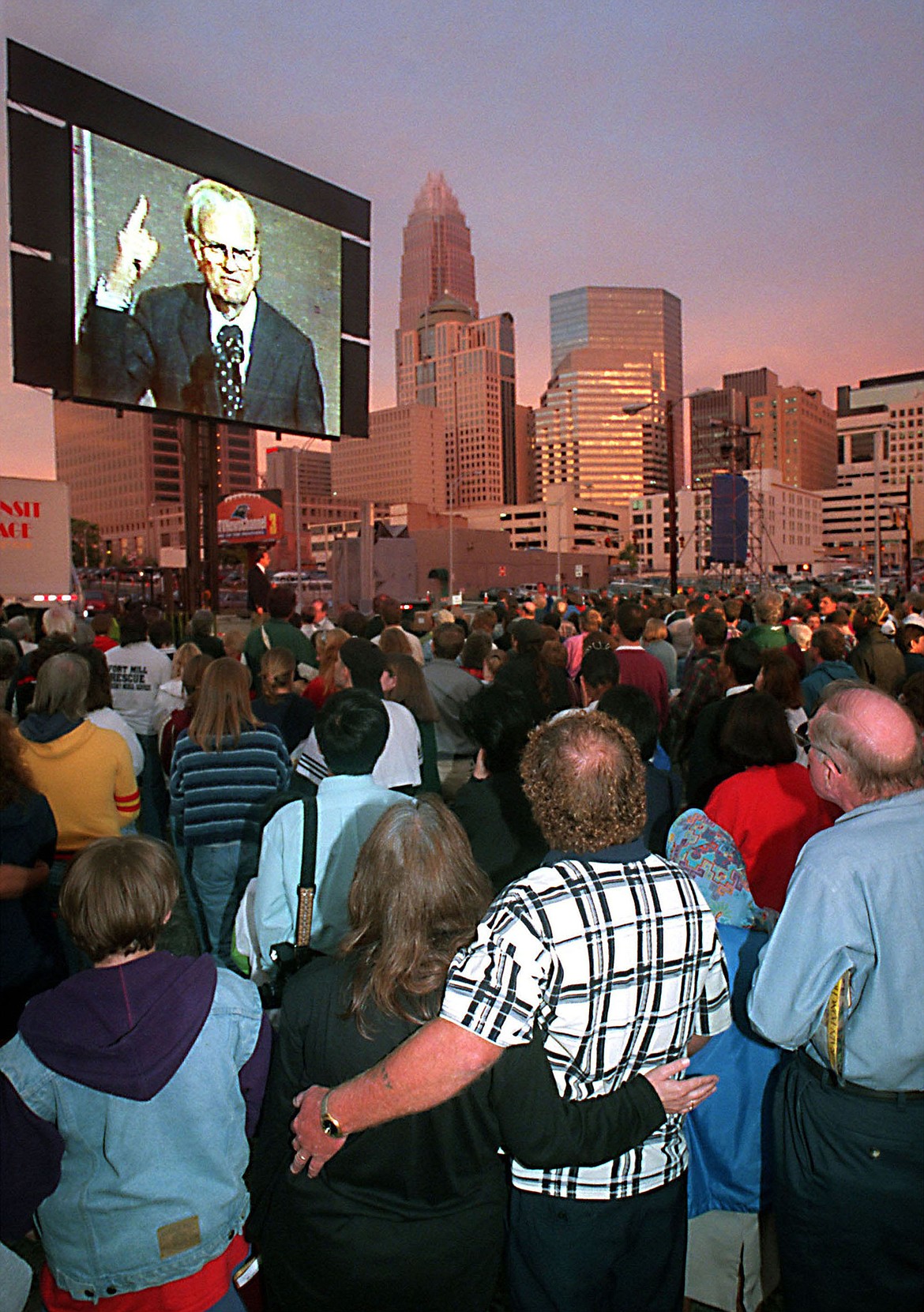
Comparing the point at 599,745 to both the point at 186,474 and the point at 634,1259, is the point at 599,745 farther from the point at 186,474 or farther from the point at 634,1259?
the point at 186,474

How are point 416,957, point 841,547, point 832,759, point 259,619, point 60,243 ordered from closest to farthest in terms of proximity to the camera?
1. point 416,957
2. point 832,759
3. point 259,619
4. point 60,243
5. point 841,547

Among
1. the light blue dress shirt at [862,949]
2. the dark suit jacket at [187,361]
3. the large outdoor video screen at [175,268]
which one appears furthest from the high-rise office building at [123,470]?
the light blue dress shirt at [862,949]

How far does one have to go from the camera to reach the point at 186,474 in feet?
73.3

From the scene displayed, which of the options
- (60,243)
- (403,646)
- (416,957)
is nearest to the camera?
(416,957)

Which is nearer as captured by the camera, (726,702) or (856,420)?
(726,702)

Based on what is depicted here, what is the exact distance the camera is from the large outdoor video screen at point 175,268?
56.0 feet

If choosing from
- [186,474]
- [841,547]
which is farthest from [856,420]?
[186,474]

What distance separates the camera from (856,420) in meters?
158

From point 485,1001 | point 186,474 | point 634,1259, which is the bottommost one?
point 634,1259

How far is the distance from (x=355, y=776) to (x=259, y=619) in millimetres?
6445

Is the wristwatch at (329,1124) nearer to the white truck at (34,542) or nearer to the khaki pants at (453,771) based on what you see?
the khaki pants at (453,771)

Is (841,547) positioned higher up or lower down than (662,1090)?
higher up

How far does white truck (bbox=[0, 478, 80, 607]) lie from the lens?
662 inches

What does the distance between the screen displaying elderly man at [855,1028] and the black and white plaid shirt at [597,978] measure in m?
0.25
